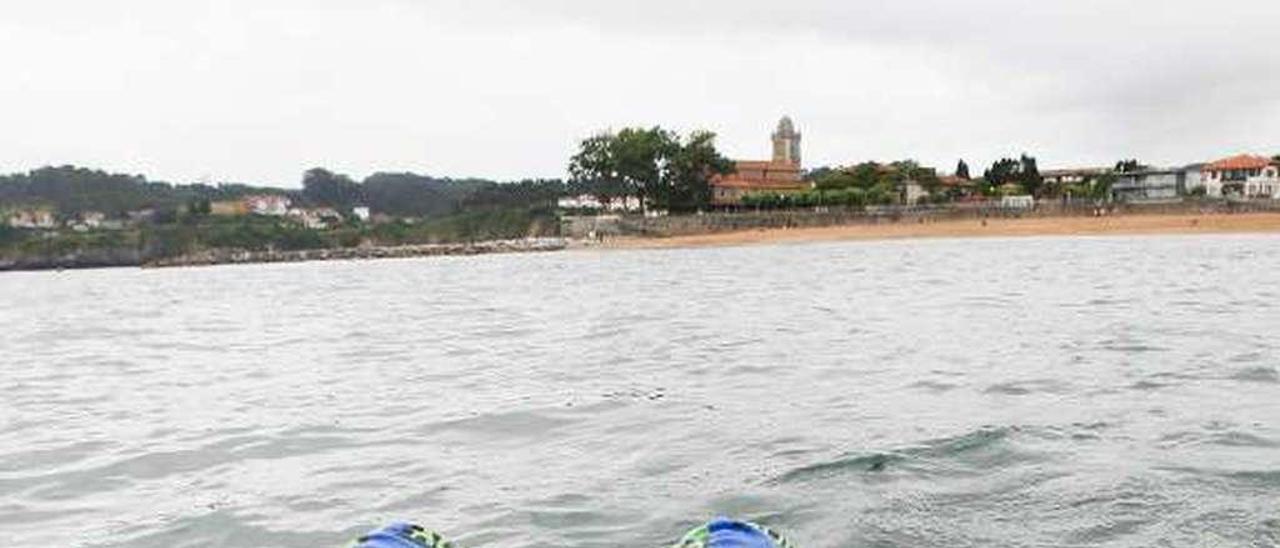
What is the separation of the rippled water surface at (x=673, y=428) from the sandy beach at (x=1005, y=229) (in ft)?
241

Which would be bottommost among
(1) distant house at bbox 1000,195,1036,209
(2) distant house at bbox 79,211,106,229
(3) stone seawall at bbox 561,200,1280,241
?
(3) stone seawall at bbox 561,200,1280,241

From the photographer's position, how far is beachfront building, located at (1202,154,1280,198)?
451 feet

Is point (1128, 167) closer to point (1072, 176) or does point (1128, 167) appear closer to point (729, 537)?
point (1072, 176)

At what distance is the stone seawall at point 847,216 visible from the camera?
10844 cm

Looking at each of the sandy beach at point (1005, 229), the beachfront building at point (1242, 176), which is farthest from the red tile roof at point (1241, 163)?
the sandy beach at point (1005, 229)

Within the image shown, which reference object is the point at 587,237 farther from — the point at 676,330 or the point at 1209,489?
the point at 1209,489

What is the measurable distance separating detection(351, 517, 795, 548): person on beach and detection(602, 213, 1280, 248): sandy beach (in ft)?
321

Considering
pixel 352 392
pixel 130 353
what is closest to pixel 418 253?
pixel 130 353

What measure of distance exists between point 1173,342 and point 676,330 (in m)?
10.1

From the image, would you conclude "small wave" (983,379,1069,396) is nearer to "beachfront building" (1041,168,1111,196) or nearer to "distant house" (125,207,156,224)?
"beachfront building" (1041,168,1111,196)

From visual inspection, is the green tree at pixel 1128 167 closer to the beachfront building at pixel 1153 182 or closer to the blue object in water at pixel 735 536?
the beachfront building at pixel 1153 182

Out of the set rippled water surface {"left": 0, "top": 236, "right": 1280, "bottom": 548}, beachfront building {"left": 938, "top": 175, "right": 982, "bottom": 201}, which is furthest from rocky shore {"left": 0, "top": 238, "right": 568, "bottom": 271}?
rippled water surface {"left": 0, "top": 236, "right": 1280, "bottom": 548}

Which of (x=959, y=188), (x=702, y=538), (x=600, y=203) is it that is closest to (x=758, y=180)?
(x=600, y=203)

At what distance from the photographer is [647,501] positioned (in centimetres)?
1048
